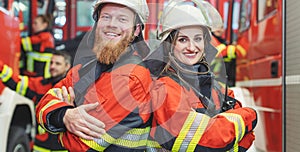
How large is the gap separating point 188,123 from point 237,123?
7.2 inches

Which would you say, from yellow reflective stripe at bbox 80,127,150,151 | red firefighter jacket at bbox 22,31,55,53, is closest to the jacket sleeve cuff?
yellow reflective stripe at bbox 80,127,150,151

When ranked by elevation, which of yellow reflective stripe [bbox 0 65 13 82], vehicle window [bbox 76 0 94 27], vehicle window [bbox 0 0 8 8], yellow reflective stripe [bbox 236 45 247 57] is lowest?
yellow reflective stripe [bbox 0 65 13 82]

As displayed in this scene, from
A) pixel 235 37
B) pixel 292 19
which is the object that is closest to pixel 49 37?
pixel 235 37

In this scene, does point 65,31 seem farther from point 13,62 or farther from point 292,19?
point 292,19

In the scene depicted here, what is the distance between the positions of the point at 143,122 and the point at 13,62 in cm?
190

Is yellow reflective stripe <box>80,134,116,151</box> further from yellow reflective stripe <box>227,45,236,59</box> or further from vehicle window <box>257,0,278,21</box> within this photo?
yellow reflective stripe <box>227,45,236,59</box>

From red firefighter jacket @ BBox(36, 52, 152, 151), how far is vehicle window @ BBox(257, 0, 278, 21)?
1738 mm

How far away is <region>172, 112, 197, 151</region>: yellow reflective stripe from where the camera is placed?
192 cm

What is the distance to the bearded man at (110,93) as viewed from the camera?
76.1 inches

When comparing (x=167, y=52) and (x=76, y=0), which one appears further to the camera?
(x=76, y=0)

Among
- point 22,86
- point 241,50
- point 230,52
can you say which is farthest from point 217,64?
point 241,50

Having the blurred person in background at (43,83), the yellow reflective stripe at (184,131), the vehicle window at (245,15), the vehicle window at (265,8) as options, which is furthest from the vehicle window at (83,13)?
the yellow reflective stripe at (184,131)

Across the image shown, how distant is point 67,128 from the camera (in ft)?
6.47

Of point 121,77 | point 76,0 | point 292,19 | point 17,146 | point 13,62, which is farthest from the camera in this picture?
point 76,0
